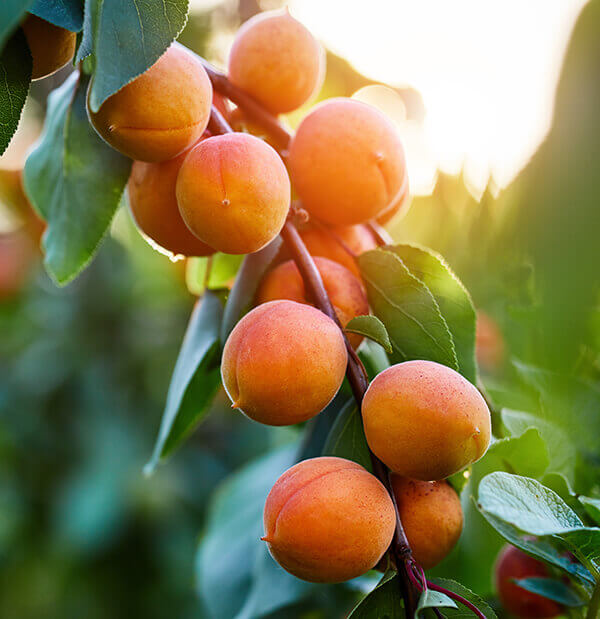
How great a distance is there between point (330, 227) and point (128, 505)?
1.68 m

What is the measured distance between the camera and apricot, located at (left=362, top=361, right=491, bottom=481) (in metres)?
0.50

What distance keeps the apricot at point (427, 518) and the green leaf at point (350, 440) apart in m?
0.04

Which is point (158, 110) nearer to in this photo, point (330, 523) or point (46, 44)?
point (46, 44)

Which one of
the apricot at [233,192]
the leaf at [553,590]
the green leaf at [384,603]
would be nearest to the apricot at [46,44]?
the apricot at [233,192]

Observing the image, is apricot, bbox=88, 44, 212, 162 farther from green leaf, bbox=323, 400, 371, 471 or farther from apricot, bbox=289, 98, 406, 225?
green leaf, bbox=323, 400, 371, 471

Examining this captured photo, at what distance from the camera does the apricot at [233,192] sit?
54 cm

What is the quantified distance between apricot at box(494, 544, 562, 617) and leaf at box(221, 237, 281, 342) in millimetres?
387

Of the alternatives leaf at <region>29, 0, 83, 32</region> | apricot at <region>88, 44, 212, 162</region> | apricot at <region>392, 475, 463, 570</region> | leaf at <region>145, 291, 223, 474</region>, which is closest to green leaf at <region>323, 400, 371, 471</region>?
apricot at <region>392, 475, 463, 570</region>

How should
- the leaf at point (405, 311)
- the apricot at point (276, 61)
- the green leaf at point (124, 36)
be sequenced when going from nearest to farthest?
the green leaf at point (124, 36)
the leaf at point (405, 311)
the apricot at point (276, 61)

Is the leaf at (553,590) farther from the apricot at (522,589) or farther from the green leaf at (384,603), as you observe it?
the green leaf at (384,603)

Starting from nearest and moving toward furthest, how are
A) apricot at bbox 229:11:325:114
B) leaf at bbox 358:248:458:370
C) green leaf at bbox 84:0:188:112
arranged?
1. green leaf at bbox 84:0:188:112
2. leaf at bbox 358:248:458:370
3. apricot at bbox 229:11:325:114

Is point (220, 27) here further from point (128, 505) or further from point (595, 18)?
point (595, 18)

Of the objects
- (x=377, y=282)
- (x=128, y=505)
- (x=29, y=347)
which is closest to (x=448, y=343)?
(x=377, y=282)

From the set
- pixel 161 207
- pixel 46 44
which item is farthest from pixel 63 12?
pixel 161 207
